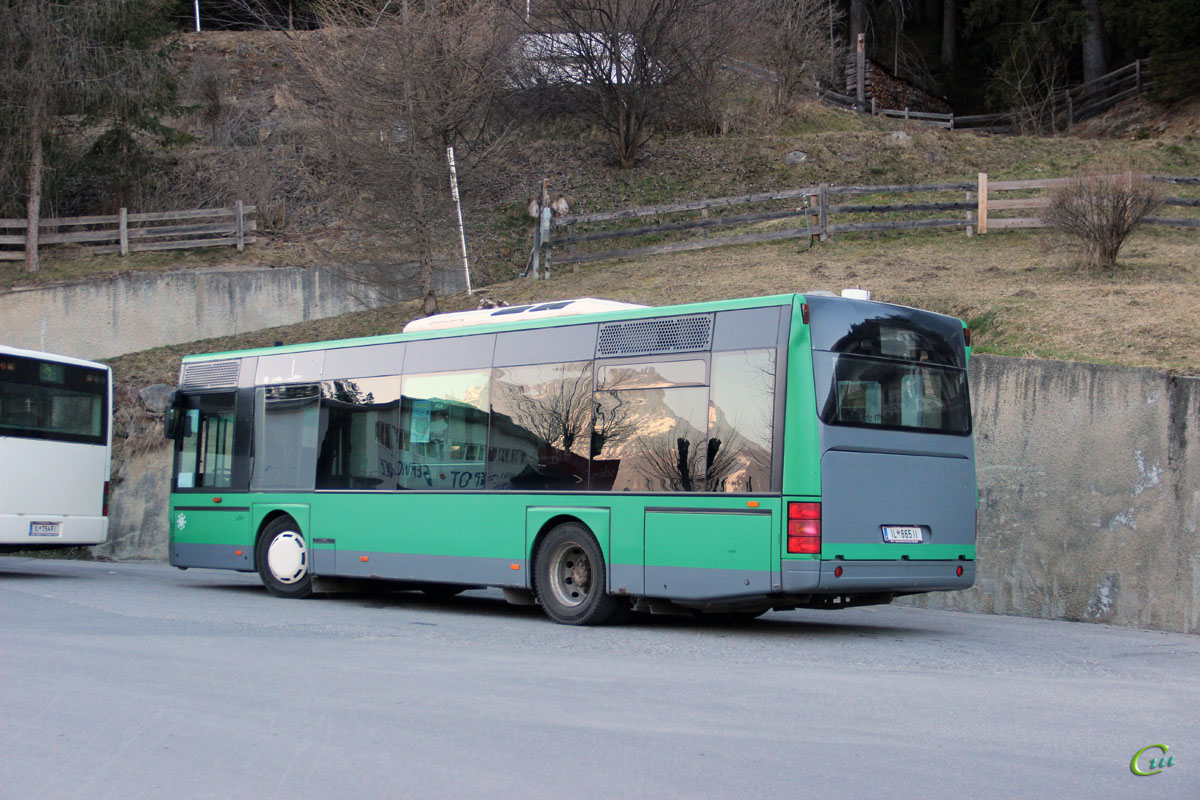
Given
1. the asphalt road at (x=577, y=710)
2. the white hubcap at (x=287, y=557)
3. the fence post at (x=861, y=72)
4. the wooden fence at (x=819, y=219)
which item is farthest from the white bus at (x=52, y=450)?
the fence post at (x=861, y=72)

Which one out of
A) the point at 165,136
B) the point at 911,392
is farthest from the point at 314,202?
the point at 911,392

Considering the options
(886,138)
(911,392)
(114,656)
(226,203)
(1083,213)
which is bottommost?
(114,656)

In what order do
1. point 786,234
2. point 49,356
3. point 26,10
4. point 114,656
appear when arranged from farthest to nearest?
point 26,10 → point 786,234 → point 49,356 → point 114,656

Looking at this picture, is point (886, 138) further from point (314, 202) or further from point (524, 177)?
point (314, 202)

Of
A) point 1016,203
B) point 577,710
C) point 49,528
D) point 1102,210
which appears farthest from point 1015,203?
point 577,710

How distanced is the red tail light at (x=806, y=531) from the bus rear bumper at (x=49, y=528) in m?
10.9

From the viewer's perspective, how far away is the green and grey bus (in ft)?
32.7

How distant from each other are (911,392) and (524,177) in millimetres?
24979

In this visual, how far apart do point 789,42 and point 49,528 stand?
2684 cm

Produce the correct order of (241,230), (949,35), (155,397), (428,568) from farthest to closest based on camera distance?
(949,35), (241,230), (155,397), (428,568)

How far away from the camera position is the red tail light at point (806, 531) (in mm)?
9711

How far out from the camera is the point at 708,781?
5402 mm

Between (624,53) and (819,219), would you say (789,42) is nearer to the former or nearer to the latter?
(624,53)

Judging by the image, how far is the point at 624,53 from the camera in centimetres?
3259
